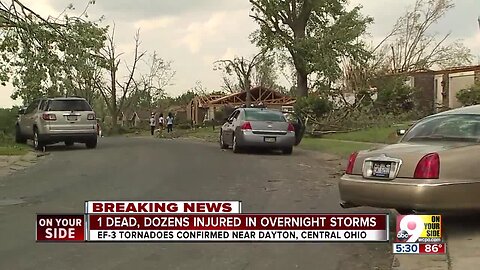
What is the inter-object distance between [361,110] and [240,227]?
93.5 feet

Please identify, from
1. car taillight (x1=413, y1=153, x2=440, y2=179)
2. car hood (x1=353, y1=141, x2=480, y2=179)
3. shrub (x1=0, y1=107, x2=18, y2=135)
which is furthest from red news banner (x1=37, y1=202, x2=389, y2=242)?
shrub (x1=0, y1=107, x2=18, y2=135)

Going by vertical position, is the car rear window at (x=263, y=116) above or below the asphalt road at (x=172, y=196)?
above

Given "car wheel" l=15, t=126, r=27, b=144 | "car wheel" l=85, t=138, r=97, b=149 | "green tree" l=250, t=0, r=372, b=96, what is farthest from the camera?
"green tree" l=250, t=0, r=372, b=96

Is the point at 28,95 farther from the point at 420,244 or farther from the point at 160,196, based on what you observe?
the point at 420,244

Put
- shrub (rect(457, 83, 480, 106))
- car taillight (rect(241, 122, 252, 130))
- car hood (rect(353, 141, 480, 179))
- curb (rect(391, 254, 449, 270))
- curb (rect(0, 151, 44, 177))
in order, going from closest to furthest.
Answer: curb (rect(391, 254, 449, 270)) < car hood (rect(353, 141, 480, 179)) < curb (rect(0, 151, 44, 177)) < car taillight (rect(241, 122, 252, 130)) < shrub (rect(457, 83, 480, 106))

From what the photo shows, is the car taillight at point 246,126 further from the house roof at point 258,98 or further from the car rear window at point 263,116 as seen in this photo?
the house roof at point 258,98

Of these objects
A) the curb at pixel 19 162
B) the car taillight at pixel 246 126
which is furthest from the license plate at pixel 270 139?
the curb at pixel 19 162

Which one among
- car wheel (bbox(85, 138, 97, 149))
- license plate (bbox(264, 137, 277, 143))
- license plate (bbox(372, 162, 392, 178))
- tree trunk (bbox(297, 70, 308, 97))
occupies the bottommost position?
car wheel (bbox(85, 138, 97, 149))

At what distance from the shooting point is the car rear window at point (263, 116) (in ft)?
68.1

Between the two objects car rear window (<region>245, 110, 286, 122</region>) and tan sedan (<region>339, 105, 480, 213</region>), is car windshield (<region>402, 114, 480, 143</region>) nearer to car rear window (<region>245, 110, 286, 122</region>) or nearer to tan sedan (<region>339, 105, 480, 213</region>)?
tan sedan (<region>339, 105, 480, 213</region>)

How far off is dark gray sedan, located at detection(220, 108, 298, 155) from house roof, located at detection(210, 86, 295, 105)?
124 feet

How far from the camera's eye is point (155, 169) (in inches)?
607

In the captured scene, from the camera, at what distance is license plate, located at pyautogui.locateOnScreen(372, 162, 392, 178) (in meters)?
7.86

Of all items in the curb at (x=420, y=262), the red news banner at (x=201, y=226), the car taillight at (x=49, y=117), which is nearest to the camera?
the red news banner at (x=201, y=226)
